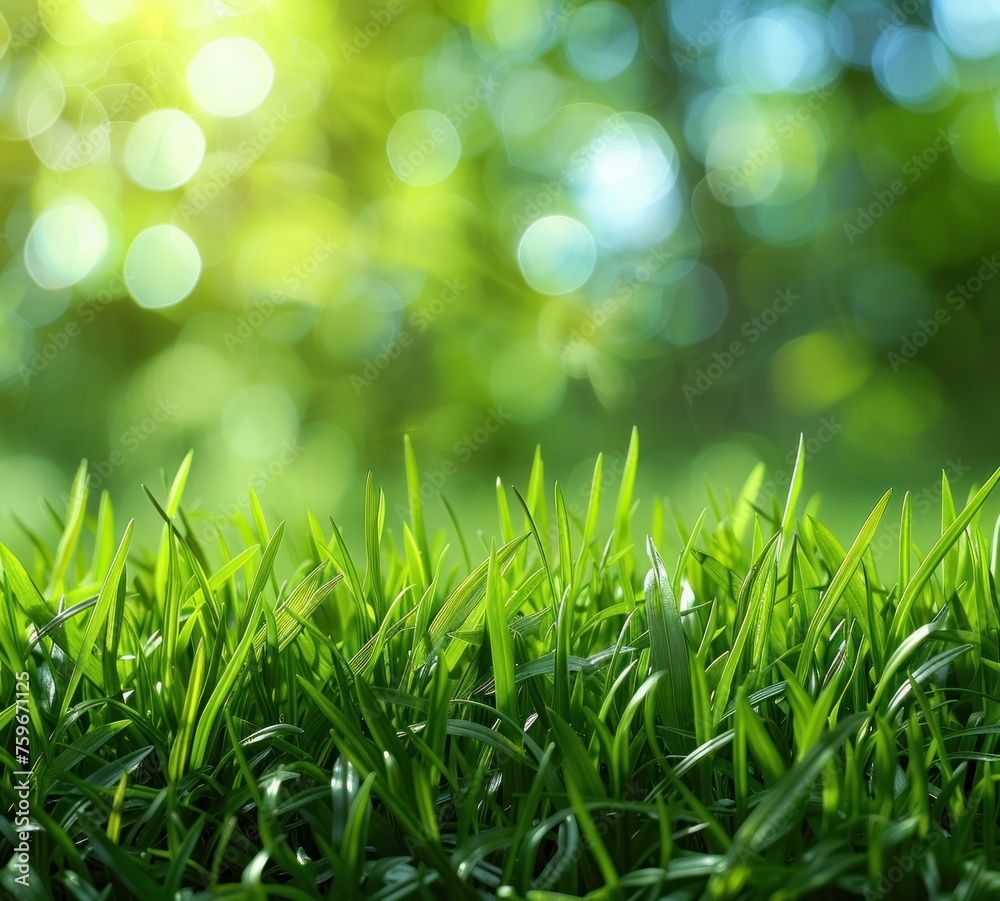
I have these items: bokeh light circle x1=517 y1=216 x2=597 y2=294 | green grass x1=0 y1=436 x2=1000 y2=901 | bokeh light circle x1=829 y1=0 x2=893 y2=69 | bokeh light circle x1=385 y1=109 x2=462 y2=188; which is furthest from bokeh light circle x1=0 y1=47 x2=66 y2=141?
green grass x1=0 y1=436 x2=1000 y2=901

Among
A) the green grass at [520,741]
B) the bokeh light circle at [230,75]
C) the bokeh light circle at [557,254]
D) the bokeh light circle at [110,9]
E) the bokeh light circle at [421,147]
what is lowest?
the green grass at [520,741]

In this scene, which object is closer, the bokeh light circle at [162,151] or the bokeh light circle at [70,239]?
the bokeh light circle at [70,239]

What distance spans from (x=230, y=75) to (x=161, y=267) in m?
0.90

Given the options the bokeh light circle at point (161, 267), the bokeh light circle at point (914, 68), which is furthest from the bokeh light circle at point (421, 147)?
the bokeh light circle at point (914, 68)

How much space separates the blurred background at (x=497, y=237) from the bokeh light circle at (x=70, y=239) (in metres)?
0.01

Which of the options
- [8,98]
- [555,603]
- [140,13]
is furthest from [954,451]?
[8,98]

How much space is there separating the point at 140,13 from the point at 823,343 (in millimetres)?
3442

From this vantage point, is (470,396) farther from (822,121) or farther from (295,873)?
(295,873)

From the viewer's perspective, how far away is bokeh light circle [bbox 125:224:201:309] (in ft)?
12.9

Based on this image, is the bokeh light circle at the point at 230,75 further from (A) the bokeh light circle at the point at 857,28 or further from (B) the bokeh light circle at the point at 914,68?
(B) the bokeh light circle at the point at 914,68

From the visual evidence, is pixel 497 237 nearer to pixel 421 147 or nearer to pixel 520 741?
pixel 421 147

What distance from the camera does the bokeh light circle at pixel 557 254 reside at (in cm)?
402

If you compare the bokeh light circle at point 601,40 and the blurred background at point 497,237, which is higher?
the bokeh light circle at point 601,40

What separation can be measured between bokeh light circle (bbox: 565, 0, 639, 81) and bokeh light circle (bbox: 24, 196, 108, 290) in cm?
226
